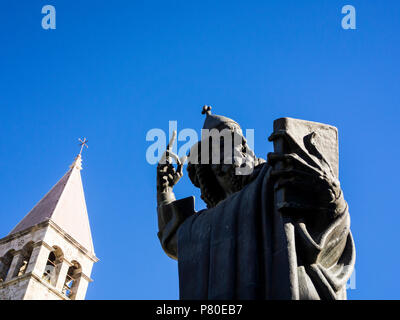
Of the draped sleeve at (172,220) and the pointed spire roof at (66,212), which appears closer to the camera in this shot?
the draped sleeve at (172,220)

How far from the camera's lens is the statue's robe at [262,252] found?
4.84 meters

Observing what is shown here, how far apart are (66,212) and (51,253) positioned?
13.0 ft

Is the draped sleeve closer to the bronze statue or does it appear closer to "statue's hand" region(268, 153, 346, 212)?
the bronze statue

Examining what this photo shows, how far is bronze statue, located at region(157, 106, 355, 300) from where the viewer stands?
489 cm

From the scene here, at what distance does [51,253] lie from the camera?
62.1 metres

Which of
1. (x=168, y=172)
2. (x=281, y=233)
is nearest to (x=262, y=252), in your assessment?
(x=281, y=233)

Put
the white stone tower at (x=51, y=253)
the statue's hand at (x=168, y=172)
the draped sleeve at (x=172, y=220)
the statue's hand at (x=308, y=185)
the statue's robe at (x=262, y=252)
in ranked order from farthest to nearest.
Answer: the white stone tower at (x=51, y=253) → the statue's hand at (x=168, y=172) → the draped sleeve at (x=172, y=220) → the statue's hand at (x=308, y=185) → the statue's robe at (x=262, y=252)

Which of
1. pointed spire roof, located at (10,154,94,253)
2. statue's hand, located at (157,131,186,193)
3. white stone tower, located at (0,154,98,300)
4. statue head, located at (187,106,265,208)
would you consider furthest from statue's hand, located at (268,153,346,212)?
pointed spire roof, located at (10,154,94,253)

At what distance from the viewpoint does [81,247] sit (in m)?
61.1

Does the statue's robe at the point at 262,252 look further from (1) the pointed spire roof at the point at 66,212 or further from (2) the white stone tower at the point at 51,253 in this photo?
(1) the pointed spire roof at the point at 66,212

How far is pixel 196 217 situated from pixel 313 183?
53.5 inches

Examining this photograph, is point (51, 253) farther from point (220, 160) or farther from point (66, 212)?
point (220, 160)

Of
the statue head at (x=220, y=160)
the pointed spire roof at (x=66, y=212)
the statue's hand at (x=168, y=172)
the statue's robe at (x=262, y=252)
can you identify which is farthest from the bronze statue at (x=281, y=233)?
the pointed spire roof at (x=66, y=212)
